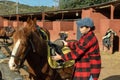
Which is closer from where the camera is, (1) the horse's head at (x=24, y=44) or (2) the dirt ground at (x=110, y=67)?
(1) the horse's head at (x=24, y=44)

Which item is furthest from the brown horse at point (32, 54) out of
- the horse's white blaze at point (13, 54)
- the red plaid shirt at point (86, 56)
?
the red plaid shirt at point (86, 56)

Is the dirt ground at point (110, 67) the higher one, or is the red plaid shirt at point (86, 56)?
the red plaid shirt at point (86, 56)

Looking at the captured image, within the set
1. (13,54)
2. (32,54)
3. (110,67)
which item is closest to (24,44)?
(13,54)

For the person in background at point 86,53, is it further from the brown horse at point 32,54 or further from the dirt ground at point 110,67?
the dirt ground at point 110,67

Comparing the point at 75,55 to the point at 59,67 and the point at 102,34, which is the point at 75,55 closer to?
the point at 59,67

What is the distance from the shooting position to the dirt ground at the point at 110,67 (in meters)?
12.7

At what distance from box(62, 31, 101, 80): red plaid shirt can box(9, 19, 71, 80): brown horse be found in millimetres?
628

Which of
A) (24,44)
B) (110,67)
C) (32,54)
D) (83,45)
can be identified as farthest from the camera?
(110,67)

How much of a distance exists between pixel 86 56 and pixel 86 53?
5 centimetres

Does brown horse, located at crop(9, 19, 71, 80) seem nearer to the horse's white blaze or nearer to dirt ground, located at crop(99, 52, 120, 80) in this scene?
the horse's white blaze

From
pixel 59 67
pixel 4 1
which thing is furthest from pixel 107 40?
pixel 4 1

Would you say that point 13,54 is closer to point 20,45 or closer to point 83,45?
point 20,45

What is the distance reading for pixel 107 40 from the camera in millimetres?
21172

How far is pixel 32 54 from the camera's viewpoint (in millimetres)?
6266
